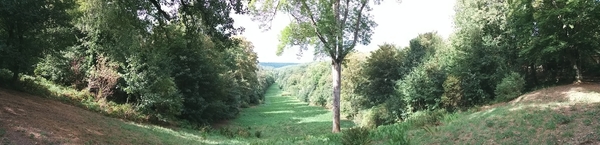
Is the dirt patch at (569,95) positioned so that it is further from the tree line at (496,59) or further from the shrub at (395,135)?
the shrub at (395,135)

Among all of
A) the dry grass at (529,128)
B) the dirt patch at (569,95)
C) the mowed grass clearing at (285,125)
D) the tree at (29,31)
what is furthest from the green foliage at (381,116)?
the tree at (29,31)

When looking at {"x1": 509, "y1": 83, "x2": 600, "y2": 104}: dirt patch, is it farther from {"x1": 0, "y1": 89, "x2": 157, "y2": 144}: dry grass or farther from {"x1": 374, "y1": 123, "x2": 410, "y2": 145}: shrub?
{"x1": 0, "y1": 89, "x2": 157, "y2": 144}: dry grass

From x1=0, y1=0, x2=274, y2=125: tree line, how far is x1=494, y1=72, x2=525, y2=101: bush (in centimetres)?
1380

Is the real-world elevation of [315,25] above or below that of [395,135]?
above

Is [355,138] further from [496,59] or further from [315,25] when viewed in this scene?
[496,59]

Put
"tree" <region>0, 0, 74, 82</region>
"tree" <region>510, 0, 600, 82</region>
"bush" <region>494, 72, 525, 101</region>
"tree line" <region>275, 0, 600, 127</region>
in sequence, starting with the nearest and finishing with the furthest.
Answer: "tree" <region>0, 0, 74, 82</region>, "tree" <region>510, 0, 600, 82</region>, "tree line" <region>275, 0, 600, 127</region>, "bush" <region>494, 72, 525, 101</region>

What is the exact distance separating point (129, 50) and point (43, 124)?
8.17 metres

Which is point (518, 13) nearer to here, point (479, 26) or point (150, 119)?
point (479, 26)

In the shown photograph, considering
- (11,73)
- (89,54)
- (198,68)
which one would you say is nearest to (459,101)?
(198,68)

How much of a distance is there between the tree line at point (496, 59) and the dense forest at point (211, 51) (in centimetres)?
7

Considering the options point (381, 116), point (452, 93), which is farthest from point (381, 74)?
point (452, 93)

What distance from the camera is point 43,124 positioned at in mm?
9016

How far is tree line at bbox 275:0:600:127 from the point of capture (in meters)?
16.1

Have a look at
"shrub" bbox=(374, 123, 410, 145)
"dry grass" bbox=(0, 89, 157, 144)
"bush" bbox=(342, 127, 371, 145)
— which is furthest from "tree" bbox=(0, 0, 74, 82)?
"shrub" bbox=(374, 123, 410, 145)
